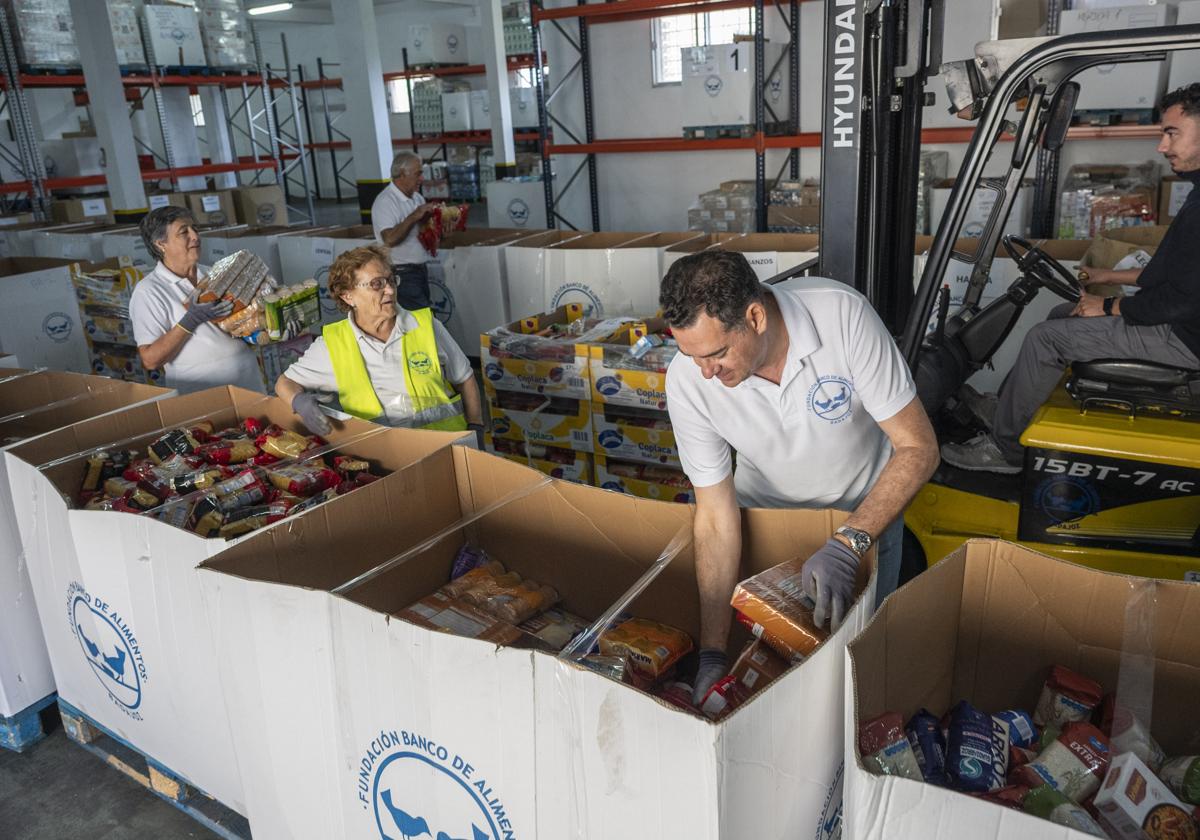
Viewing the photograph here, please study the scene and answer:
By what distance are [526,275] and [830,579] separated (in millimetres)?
5742

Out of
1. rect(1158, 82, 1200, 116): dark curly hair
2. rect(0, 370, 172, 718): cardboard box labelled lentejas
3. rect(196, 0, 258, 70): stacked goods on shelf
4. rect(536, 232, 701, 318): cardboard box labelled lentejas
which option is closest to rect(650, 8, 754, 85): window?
rect(536, 232, 701, 318): cardboard box labelled lentejas

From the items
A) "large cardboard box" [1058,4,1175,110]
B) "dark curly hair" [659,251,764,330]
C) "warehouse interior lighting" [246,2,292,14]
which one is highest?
"warehouse interior lighting" [246,2,292,14]

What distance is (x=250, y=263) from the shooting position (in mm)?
4312

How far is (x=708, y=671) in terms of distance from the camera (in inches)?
85.5

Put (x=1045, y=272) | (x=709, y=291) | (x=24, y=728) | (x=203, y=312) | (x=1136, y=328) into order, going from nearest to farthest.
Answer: (x=709, y=291), (x=1136, y=328), (x=24, y=728), (x=1045, y=272), (x=203, y=312)

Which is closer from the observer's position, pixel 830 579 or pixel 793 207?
pixel 830 579

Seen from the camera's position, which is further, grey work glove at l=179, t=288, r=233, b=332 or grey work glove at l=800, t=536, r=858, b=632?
grey work glove at l=179, t=288, r=233, b=332

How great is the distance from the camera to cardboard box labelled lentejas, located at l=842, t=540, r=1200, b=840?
1.78 metres

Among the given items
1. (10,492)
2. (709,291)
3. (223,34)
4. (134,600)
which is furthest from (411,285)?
(223,34)

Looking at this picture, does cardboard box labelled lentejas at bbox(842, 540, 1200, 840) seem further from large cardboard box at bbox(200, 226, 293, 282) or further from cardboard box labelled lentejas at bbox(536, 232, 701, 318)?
large cardboard box at bbox(200, 226, 293, 282)

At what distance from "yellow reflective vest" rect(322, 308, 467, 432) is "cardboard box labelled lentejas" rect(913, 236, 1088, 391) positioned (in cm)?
320

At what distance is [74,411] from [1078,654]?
151 inches

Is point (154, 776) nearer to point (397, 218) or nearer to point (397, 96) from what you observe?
point (397, 218)

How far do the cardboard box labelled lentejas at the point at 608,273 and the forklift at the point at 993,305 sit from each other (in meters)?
2.89
